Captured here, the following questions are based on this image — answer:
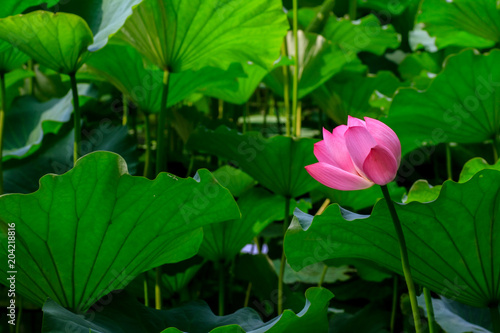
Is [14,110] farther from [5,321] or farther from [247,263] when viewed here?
[247,263]

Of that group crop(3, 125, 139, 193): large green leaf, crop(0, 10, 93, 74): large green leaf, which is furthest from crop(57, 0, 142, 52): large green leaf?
crop(3, 125, 139, 193): large green leaf

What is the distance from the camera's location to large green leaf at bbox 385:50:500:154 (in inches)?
38.4

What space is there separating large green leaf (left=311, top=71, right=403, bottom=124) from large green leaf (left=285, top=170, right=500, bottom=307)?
2.42 feet

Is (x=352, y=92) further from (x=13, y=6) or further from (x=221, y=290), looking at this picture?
(x=13, y=6)

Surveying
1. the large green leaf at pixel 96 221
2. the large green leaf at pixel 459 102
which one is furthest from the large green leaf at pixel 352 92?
the large green leaf at pixel 96 221

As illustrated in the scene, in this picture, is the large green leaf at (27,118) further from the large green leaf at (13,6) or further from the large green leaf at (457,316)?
the large green leaf at (457,316)

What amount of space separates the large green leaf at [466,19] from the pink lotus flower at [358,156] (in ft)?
2.68

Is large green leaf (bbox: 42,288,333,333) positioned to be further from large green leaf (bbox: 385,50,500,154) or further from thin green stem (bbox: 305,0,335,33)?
thin green stem (bbox: 305,0,335,33)

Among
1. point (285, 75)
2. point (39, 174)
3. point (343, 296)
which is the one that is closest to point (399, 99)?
point (285, 75)

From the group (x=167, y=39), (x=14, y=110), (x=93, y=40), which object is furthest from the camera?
(x=14, y=110)

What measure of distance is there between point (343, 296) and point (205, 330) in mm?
642

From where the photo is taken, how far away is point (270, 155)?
98 centimetres

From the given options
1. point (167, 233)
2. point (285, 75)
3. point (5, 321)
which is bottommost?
point (5, 321)

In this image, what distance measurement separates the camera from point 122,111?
1801 mm
